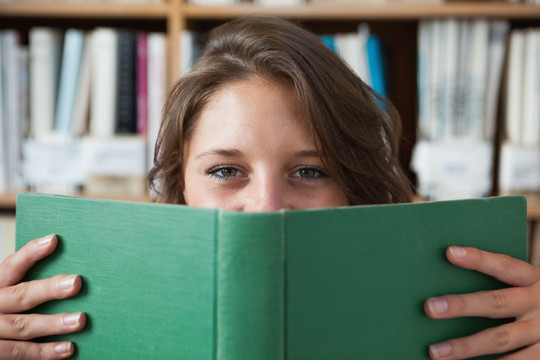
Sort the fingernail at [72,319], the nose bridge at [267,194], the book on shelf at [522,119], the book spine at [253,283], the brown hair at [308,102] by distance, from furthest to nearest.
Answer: the book on shelf at [522,119] → the brown hair at [308,102] → the nose bridge at [267,194] → the fingernail at [72,319] → the book spine at [253,283]

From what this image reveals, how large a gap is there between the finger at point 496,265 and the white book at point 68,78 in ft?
3.65

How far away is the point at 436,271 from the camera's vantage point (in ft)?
1.79

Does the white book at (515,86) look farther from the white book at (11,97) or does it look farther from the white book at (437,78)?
the white book at (11,97)

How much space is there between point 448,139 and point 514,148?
6.1 inches

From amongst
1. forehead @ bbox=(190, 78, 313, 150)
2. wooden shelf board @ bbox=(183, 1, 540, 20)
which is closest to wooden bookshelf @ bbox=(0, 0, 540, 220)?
wooden shelf board @ bbox=(183, 1, 540, 20)

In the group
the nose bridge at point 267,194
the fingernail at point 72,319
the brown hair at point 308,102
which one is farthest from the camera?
the brown hair at point 308,102

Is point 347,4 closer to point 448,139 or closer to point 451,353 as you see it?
point 448,139

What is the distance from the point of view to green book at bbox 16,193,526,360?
1.54ft

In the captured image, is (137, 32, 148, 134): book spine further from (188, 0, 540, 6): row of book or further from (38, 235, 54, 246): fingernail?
(38, 235, 54, 246): fingernail

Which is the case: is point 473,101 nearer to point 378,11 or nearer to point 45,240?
point 378,11

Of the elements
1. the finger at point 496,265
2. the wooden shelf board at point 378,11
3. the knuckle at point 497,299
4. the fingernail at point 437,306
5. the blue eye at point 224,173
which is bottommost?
the fingernail at point 437,306

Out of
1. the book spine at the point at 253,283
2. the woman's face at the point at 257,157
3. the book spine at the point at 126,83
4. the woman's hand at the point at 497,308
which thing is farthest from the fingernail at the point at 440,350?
the book spine at the point at 126,83

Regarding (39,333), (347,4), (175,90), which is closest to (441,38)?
(347,4)

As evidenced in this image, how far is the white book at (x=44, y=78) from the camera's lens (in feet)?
4.42
